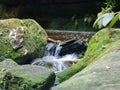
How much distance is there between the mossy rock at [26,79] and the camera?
4422mm

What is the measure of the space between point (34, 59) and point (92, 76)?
5.64m

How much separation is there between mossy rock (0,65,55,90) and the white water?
2.08 metres

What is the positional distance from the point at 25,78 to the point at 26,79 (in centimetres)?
3

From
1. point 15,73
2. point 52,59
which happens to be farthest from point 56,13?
point 15,73

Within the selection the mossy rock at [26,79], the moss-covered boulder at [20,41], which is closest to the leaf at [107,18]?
the mossy rock at [26,79]

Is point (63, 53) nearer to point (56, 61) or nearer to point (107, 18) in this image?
point (56, 61)

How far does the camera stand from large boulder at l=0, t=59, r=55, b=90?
174 inches

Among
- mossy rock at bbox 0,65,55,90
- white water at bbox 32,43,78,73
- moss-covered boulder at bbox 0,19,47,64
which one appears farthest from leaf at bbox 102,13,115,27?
moss-covered boulder at bbox 0,19,47,64

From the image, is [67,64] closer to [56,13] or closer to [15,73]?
[15,73]

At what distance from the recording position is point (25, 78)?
4.48m

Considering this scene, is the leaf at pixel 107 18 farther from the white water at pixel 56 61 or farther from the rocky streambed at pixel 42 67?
the white water at pixel 56 61

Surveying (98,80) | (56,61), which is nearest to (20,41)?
(56,61)

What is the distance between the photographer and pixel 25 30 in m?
7.82

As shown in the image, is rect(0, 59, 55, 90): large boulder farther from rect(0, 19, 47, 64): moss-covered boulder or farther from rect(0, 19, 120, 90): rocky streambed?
rect(0, 19, 47, 64): moss-covered boulder
